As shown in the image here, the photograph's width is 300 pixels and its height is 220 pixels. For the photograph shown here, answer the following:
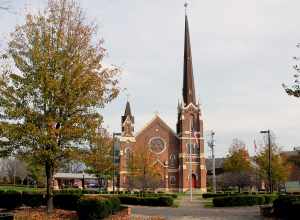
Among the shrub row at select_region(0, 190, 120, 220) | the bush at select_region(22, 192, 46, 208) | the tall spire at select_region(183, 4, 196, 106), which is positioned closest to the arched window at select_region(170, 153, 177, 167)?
the tall spire at select_region(183, 4, 196, 106)

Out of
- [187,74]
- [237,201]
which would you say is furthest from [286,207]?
[187,74]

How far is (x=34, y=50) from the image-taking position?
63.9 ft

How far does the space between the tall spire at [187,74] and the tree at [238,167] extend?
1009 inches

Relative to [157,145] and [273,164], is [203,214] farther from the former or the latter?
[157,145]

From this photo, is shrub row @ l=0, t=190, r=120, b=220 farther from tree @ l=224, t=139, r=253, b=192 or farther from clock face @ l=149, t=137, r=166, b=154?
clock face @ l=149, t=137, r=166, b=154

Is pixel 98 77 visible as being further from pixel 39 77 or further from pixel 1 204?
pixel 1 204

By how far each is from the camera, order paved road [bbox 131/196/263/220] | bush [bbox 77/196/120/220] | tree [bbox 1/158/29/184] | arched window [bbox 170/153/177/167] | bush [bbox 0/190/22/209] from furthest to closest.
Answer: tree [bbox 1/158/29/184]
arched window [bbox 170/153/177/167]
bush [bbox 0/190/22/209]
paved road [bbox 131/196/263/220]
bush [bbox 77/196/120/220]

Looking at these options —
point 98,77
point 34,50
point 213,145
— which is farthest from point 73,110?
point 213,145

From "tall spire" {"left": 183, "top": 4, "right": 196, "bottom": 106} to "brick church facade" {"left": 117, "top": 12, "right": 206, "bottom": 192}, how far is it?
9.4 inches

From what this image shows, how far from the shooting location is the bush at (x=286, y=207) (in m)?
17.6

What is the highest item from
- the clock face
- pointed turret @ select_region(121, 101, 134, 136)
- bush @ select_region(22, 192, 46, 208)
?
pointed turret @ select_region(121, 101, 134, 136)

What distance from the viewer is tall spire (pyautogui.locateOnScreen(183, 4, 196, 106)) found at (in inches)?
3361

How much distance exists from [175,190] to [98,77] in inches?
2414

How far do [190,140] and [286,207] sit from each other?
203ft
